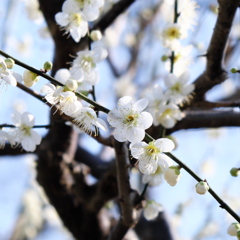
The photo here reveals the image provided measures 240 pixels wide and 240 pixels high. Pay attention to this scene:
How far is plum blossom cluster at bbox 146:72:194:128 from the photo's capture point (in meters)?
1.19

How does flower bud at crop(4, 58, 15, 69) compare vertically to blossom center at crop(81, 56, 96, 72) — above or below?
above

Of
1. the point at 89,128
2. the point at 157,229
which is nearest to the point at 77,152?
the point at 157,229

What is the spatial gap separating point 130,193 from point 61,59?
0.61 m

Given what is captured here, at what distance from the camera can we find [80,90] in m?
1.07

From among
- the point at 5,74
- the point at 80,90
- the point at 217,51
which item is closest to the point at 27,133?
the point at 80,90

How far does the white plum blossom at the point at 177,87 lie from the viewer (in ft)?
3.99

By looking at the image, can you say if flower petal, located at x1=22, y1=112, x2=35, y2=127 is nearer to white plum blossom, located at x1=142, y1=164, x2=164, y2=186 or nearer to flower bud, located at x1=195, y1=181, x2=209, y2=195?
white plum blossom, located at x1=142, y1=164, x2=164, y2=186

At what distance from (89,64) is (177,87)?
0.31m

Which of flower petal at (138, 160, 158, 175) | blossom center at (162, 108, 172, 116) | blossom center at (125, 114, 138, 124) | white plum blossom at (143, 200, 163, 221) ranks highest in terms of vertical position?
blossom center at (125, 114, 138, 124)

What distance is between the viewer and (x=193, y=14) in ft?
4.40

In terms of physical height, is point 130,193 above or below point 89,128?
below

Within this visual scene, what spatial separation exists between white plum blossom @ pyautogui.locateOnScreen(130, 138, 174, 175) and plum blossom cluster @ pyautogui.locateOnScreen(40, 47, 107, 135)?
0.10m

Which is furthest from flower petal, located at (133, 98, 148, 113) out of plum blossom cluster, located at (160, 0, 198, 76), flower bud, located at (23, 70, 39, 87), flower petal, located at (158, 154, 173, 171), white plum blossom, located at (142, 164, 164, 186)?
plum blossom cluster, located at (160, 0, 198, 76)

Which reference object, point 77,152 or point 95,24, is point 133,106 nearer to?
point 95,24
